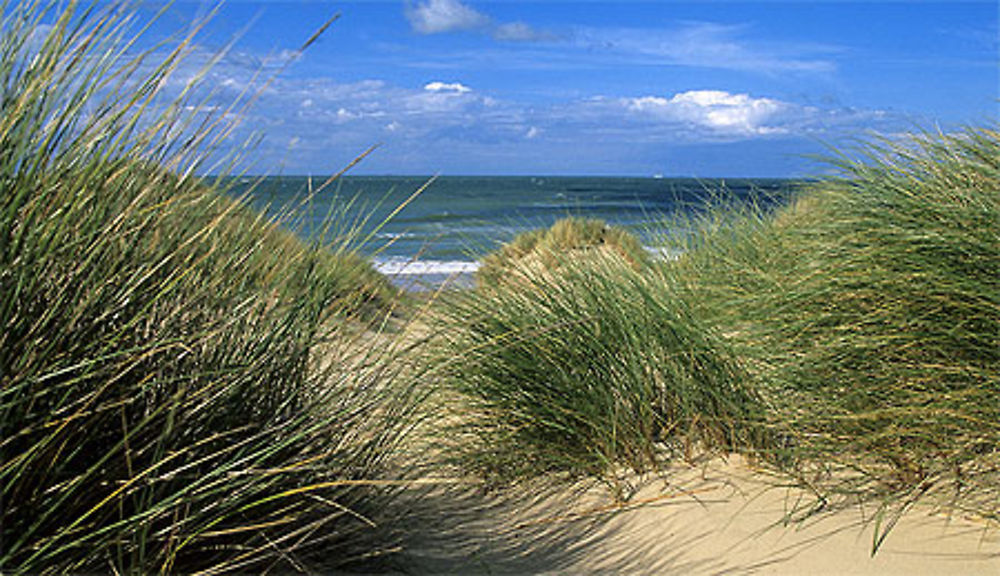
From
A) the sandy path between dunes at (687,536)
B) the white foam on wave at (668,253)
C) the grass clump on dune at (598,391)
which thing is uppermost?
the white foam on wave at (668,253)

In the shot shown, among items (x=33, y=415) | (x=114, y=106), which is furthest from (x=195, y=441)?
(x=114, y=106)

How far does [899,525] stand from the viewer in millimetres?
3043

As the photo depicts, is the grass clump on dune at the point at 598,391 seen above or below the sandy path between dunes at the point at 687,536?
above

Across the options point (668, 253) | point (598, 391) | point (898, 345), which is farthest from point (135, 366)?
point (668, 253)

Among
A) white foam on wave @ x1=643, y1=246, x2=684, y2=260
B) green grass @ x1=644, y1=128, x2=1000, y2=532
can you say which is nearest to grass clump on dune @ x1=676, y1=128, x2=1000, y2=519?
green grass @ x1=644, y1=128, x2=1000, y2=532

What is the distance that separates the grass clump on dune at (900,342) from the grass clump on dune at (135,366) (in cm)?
158

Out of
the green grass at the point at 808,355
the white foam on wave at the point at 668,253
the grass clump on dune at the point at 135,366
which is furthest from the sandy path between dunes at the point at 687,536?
the white foam on wave at the point at 668,253

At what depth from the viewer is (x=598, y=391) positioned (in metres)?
3.55

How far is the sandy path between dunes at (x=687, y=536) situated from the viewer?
291cm

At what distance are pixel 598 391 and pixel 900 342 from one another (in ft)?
3.58

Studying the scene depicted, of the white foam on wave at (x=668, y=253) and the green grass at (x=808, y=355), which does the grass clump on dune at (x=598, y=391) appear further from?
the white foam on wave at (x=668, y=253)

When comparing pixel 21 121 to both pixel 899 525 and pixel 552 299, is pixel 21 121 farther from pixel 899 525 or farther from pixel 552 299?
pixel 899 525

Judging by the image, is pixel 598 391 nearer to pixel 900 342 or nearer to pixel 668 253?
pixel 900 342

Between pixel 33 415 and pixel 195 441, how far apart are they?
41cm
